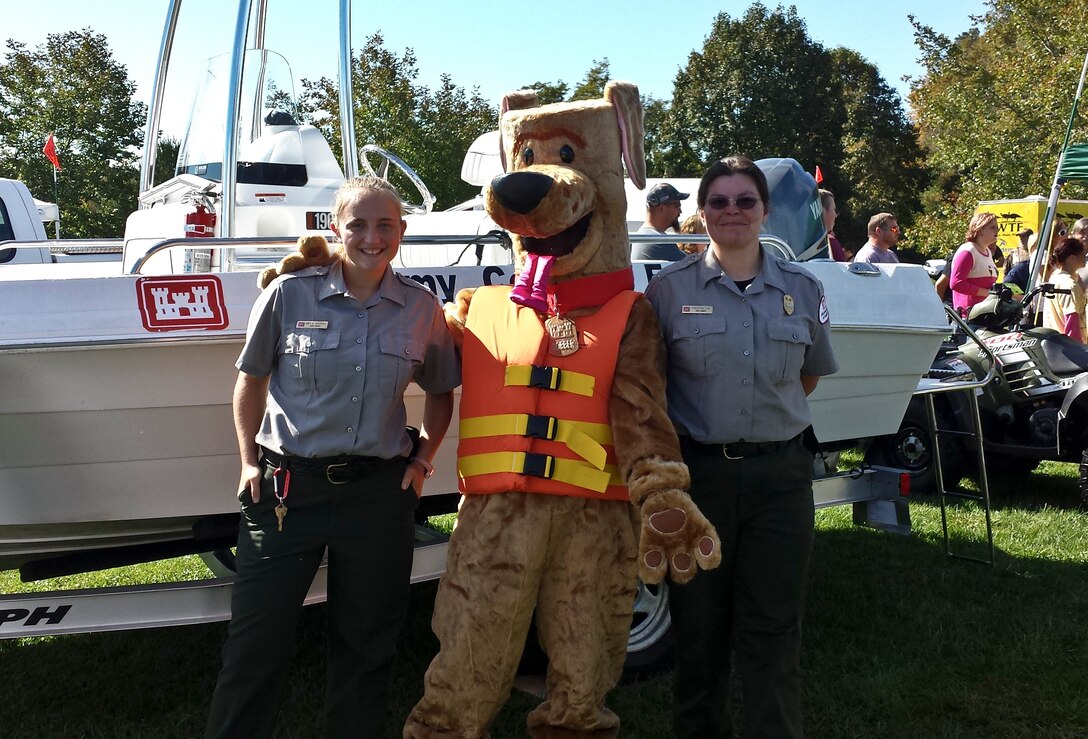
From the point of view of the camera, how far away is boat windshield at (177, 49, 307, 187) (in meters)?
5.05

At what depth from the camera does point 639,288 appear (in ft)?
11.9

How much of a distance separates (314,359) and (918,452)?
16.7 feet

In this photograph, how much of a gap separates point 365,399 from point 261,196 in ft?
9.71

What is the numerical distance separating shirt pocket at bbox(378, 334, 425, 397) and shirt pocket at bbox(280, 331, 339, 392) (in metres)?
0.12

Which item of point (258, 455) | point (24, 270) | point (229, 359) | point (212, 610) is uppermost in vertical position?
point (24, 270)

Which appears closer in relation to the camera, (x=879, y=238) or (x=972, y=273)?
(x=879, y=238)

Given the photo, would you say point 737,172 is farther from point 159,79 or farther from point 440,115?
point 440,115

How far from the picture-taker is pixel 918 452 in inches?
259

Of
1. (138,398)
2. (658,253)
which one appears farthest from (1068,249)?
(138,398)

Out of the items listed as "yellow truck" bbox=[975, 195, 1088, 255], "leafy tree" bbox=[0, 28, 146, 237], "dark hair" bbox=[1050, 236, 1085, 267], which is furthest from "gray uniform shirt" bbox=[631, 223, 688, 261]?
"leafy tree" bbox=[0, 28, 146, 237]

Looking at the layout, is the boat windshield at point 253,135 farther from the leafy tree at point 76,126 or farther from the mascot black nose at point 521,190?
the leafy tree at point 76,126

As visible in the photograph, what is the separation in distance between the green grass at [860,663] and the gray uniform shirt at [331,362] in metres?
1.28

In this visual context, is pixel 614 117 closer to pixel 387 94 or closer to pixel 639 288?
pixel 639 288

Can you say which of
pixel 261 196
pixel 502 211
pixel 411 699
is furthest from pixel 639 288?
pixel 261 196
